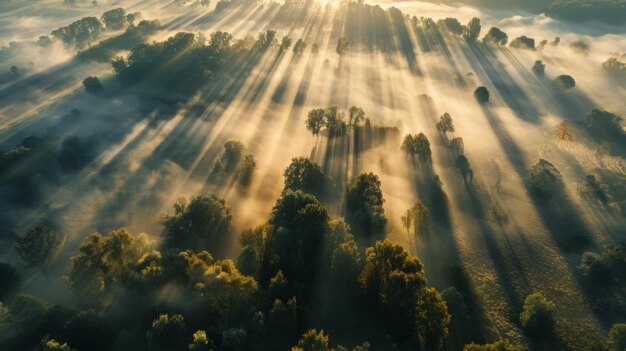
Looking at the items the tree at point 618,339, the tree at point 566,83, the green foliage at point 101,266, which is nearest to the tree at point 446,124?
the tree at point 566,83

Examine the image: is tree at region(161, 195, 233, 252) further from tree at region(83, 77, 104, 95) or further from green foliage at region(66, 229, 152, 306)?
tree at region(83, 77, 104, 95)

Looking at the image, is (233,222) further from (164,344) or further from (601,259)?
(601,259)

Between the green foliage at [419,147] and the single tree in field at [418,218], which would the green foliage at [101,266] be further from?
the green foliage at [419,147]

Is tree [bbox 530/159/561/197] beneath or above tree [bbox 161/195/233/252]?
above

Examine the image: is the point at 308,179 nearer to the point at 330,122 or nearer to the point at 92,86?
the point at 330,122

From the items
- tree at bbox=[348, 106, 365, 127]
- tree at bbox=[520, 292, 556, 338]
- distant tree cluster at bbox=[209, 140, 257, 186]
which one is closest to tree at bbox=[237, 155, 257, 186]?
distant tree cluster at bbox=[209, 140, 257, 186]

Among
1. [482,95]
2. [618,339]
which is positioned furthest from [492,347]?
[482,95]
